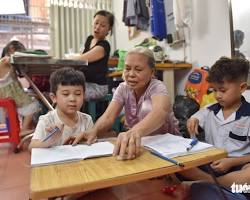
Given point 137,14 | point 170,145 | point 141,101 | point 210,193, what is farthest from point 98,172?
point 137,14

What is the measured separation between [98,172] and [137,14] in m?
2.94

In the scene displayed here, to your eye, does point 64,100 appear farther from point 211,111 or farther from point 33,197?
point 33,197

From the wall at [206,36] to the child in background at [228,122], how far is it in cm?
125

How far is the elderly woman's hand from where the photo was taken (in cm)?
66

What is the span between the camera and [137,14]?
3.22 meters

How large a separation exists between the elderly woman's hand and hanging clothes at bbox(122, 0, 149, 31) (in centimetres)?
272

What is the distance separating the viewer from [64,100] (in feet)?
4.16

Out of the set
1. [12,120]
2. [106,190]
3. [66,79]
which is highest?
[66,79]

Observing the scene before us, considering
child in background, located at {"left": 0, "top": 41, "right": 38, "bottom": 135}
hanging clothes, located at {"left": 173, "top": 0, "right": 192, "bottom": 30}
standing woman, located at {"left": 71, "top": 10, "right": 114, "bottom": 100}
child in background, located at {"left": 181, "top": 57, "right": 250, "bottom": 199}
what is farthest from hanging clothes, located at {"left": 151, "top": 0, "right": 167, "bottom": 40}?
child in background, located at {"left": 181, "top": 57, "right": 250, "bottom": 199}

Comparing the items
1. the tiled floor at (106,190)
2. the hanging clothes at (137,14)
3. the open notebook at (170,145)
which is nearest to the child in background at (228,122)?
the tiled floor at (106,190)

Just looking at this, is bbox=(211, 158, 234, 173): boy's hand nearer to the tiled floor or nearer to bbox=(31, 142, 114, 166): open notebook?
the tiled floor

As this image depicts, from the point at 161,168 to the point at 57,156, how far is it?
0.95ft

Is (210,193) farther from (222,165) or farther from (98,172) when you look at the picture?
(98,172)

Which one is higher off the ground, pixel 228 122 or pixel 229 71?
pixel 229 71
